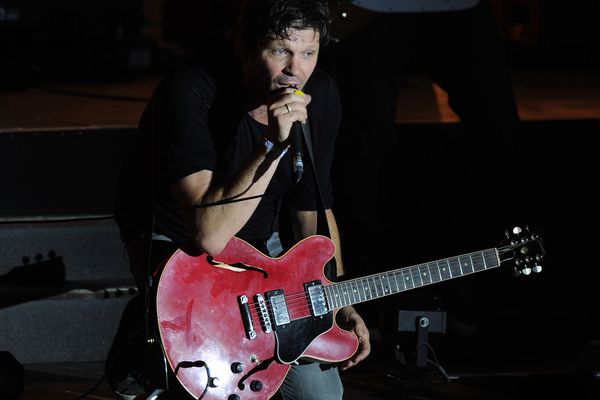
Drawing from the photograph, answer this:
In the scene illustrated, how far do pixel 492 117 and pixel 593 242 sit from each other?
0.96 metres

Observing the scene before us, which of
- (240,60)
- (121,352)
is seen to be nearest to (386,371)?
(121,352)

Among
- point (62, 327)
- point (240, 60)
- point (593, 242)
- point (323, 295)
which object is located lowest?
point (62, 327)

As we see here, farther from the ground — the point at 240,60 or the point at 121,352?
the point at 240,60

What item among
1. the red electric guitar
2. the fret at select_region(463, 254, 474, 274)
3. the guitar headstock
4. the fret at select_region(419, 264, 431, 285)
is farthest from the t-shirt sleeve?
the guitar headstock

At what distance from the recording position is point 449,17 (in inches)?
146

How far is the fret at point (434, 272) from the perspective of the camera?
2986 mm

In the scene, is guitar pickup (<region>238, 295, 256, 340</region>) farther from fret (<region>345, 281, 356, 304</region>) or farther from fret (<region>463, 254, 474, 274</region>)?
fret (<region>463, 254, 474, 274</region>)

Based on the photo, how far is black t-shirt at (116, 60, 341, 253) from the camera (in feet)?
8.73

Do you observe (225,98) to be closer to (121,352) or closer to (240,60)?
(240,60)

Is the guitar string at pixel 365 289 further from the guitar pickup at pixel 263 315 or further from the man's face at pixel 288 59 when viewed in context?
the man's face at pixel 288 59

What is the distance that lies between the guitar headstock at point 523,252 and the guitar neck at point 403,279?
46mm

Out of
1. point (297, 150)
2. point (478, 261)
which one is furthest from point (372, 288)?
point (297, 150)

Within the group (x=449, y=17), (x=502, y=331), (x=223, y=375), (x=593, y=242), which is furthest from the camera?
(x=593, y=242)

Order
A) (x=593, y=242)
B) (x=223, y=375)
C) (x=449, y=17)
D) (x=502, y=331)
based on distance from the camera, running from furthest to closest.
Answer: (x=593, y=242) < (x=502, y=331) < (x=449, y=17) < (x=223, y=375)
